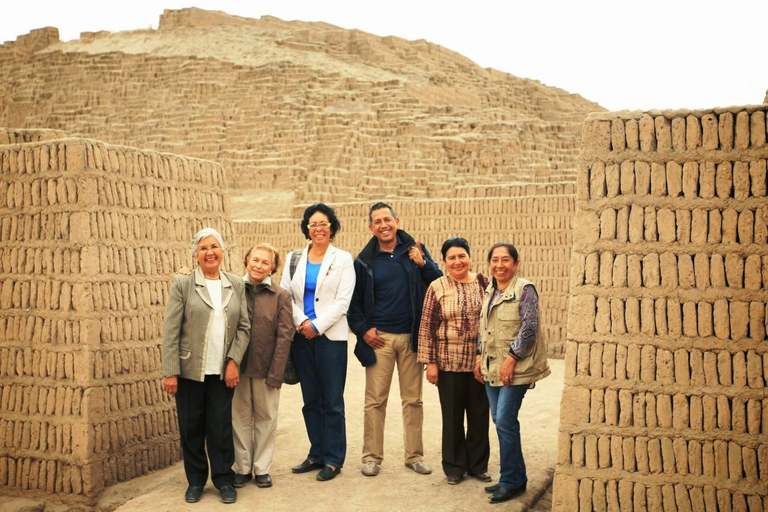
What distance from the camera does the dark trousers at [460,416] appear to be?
5172mm

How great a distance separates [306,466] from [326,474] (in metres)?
0.23

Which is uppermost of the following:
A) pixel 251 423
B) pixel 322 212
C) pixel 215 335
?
pixel 322 212

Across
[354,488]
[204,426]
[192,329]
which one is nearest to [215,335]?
[192,329]

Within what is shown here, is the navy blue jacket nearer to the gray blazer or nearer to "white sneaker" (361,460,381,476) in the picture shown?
"white sneaker" (361,460,381,476)

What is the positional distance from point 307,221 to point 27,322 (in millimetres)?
1956

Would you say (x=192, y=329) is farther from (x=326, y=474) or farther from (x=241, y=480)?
(x=326, y=474)

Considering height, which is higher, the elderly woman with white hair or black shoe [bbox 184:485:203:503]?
the elderly woman with white hair

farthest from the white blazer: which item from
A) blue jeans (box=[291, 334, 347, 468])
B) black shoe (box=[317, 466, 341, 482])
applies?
black shoe (box=[317, 466, 341, 482])

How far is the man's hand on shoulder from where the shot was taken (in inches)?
208

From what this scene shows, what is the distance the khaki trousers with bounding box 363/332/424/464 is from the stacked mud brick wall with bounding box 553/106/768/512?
1.20m

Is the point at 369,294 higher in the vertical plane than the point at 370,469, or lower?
higher

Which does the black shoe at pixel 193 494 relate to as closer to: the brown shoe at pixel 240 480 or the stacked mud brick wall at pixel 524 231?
the brown shoe at pixel 240 480

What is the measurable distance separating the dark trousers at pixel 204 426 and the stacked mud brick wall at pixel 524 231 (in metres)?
6.93

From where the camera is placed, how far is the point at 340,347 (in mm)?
5309
